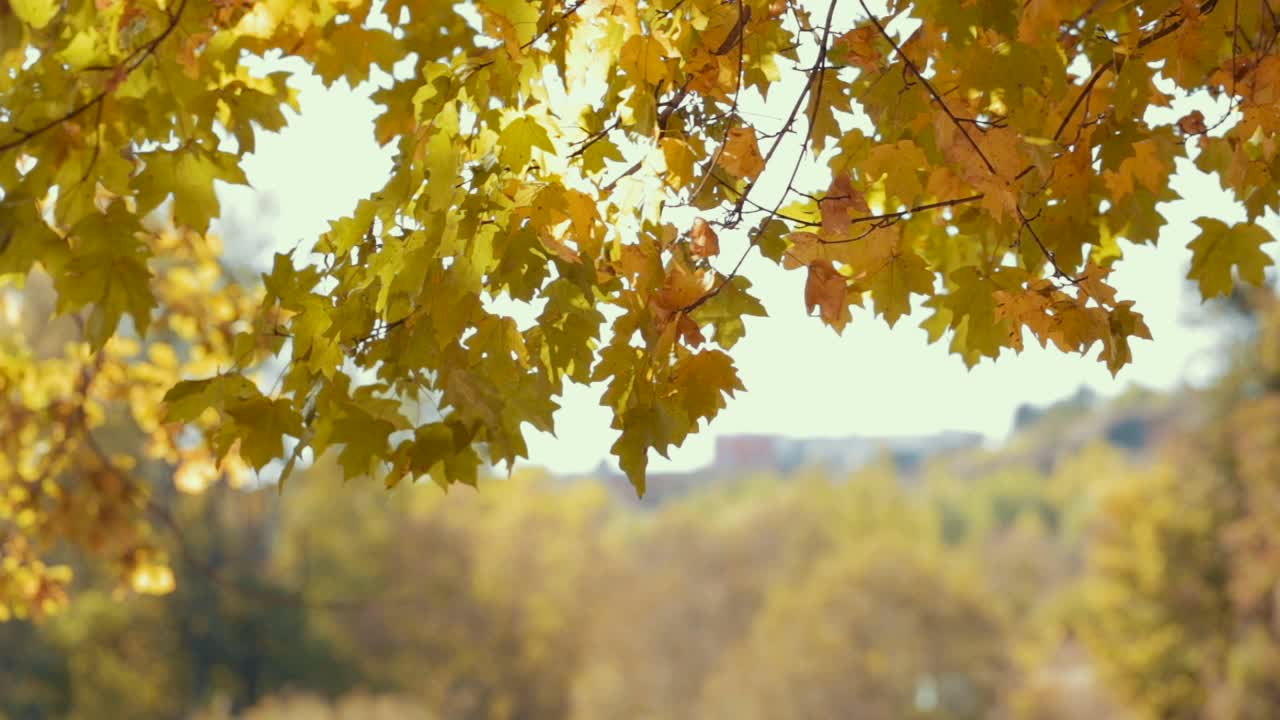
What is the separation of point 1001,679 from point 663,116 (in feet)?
110

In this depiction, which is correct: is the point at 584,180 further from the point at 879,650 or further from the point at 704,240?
the point at 879,650

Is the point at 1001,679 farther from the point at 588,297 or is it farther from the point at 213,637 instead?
the point at 588,297

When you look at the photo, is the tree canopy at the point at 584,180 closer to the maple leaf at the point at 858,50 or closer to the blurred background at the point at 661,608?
the maple leaf at the point at 858,50

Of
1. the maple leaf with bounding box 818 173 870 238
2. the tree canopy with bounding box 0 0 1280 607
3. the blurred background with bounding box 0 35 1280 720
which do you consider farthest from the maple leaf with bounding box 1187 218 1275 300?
the blurred background with bounding box 0 35 1280 720

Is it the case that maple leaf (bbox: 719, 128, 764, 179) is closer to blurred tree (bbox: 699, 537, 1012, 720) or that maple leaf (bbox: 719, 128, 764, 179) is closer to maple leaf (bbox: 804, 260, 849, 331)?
maple leaf (bbox: 804, 260, 849, 331)

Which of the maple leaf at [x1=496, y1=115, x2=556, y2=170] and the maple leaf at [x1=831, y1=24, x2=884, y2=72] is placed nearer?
the maple leaf at [x1=496, y1=115, x2=556, y2=170]

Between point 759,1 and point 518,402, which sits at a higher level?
point 759,1

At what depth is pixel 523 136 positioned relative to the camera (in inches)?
83.5

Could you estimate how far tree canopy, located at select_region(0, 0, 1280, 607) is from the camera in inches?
84.0

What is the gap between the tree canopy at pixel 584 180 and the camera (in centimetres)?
213

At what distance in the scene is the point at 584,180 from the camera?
2.20m

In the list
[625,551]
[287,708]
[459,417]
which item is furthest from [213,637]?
[459,417]

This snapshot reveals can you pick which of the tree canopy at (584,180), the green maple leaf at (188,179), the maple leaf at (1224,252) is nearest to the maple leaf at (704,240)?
the tree canopy at (584,180)

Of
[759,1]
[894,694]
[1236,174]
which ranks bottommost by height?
[894,694]
